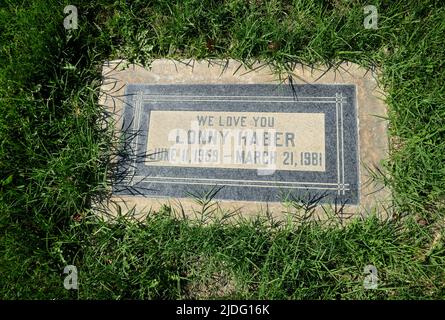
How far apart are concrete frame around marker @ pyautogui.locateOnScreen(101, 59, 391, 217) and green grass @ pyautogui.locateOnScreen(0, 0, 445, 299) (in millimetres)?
75

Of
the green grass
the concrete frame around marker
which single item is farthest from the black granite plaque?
the green grass

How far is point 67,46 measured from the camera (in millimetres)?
2840

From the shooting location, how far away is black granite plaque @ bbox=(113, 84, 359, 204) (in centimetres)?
254

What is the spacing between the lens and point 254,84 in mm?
2729

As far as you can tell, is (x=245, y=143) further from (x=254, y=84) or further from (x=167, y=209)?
(x=167, y=209)

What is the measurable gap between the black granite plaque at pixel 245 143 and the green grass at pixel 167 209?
19 centimetres

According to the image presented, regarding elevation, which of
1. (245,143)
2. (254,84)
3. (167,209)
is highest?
(254,84)

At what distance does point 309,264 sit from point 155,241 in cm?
91

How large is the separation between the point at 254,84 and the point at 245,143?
0.41 metres

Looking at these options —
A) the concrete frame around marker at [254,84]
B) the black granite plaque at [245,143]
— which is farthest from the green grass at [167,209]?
the black granite plaque at [245,143]

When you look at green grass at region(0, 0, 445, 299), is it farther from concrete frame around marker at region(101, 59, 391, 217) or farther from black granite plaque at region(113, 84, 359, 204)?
black granite plaque at region(113, 84, 359, 204)

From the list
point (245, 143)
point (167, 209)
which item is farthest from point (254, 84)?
point (167, 209)

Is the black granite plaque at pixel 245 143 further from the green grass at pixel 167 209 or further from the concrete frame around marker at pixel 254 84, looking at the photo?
the green grass at pixel 167 209
